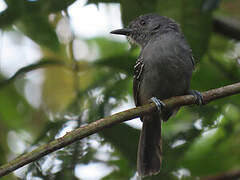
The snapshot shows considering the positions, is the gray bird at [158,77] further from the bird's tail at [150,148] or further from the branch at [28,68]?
the branch at [28,68]

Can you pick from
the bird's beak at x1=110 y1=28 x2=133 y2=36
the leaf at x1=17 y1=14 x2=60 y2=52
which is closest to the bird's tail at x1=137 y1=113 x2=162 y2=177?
the bird's beak at x1=110 y1=28 x2=133 y2=36

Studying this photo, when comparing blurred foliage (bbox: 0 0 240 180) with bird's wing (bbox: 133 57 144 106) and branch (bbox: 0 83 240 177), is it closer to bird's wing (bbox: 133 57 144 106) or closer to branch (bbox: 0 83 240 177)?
bird's wing (bbox: 133 57 144 106)

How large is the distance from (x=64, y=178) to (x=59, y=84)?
2.43 metres

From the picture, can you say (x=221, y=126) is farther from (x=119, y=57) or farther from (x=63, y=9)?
(x=63, y=9)

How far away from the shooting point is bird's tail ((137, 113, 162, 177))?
4.24 meters

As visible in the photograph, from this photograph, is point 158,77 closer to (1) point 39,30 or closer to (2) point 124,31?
(2) point 124,31

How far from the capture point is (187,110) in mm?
4844

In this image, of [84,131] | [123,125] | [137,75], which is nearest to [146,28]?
[137,75]

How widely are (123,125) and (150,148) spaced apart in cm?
48

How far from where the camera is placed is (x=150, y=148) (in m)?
4.46

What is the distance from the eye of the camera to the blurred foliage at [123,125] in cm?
417

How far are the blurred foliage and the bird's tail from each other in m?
0.08

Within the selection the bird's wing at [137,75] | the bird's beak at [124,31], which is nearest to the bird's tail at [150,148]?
the bird's wing at [137,75]

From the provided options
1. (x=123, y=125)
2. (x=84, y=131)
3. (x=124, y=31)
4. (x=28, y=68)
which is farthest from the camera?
(x=124, y=31)
